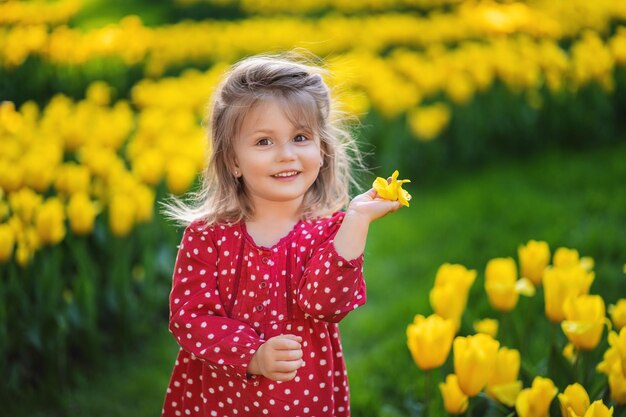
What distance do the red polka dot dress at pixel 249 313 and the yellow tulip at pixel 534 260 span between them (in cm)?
83

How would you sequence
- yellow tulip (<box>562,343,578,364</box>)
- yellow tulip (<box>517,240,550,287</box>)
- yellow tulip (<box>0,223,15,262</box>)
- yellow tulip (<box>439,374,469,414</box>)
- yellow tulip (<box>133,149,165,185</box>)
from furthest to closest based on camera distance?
yellow tulip (<box>133,149,165,185</box>), yellow tulip (<box>0,223,15,262</box>), yellow tulip (<box>517,240,550,287</box>), yellow tulip (<box>562,343,578,364</box>), yellow tulip (<box>439,374,469,414</box>)

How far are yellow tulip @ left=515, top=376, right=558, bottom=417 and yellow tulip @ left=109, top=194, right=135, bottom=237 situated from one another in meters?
1.66

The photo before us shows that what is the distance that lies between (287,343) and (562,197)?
120 inches

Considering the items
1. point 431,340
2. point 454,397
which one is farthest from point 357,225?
point 454,397

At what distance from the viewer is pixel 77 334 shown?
2906 mm

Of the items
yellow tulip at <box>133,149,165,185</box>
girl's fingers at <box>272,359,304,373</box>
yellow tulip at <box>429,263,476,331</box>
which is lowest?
yellow tulip at <box>429,263,476,331</box>

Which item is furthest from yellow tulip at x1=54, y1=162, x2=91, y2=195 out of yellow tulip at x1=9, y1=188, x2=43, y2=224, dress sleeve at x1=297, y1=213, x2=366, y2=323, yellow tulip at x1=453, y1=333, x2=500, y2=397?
yellow tulip at x1=453, y1=333, x2=500, y2=397

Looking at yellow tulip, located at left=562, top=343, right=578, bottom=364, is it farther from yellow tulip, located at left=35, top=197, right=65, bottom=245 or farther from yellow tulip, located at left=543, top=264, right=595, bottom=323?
yellow tulip, located at left=35, top=197, right=65, bottom=245

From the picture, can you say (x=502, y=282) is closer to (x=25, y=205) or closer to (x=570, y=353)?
(x=570, y=353)

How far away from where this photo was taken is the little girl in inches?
66.5

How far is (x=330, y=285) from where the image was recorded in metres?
1.65

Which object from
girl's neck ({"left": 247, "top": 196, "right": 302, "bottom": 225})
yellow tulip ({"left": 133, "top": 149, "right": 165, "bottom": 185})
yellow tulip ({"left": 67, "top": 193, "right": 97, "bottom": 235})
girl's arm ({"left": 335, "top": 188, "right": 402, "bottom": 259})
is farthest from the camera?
yellow tulip ({"left": 133, "top": 149, "right": 165, "bottom": 185})

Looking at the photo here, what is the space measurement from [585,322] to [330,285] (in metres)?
0.75

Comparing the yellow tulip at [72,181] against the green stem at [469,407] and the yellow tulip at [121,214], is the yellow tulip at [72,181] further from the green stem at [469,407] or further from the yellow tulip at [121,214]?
the green stem at [469,407]
